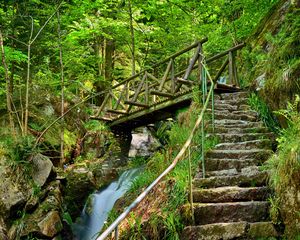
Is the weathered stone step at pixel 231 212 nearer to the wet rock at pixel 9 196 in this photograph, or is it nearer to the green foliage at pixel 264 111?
the green foliage at pixel 264 111

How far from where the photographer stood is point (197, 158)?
5.29m

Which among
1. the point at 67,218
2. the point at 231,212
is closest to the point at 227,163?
the point at 231,212

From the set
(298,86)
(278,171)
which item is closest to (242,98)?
(298,86)

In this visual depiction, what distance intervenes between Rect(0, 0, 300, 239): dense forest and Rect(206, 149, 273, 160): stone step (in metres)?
0.44

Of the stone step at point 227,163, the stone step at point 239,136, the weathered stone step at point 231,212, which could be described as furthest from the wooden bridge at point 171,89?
the weathered stone step at point 231,212

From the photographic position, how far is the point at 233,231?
3.63 meters

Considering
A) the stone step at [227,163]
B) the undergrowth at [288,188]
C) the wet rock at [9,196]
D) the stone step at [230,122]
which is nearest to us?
the undergrowth at [288,188]

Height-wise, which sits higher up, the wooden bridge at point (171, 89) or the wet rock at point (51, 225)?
the wooden bridge at point (171, 89)

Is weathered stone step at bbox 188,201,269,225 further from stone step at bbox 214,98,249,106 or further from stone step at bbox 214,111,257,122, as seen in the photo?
stone step at bbox 214,98,249,106

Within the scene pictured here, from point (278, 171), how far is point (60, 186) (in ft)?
18.3

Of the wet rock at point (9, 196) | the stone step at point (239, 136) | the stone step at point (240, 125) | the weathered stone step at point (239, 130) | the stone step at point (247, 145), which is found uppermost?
the stone step at point (240, 125)

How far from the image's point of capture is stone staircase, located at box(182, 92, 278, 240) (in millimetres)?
3664

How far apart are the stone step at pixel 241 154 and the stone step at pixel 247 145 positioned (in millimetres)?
201

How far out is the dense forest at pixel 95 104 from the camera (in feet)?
16.1
